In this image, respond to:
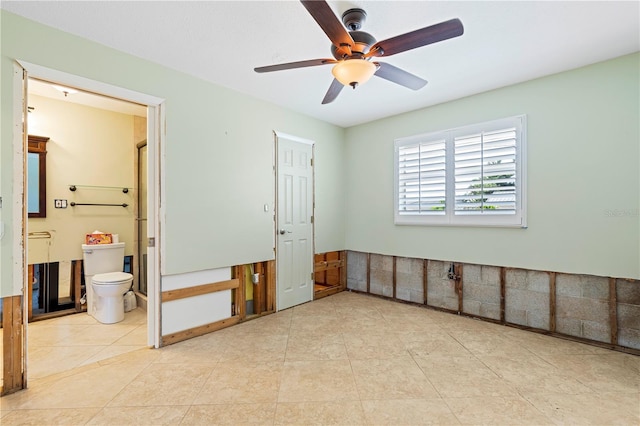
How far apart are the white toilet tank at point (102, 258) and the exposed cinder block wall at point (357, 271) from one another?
3.26 metres

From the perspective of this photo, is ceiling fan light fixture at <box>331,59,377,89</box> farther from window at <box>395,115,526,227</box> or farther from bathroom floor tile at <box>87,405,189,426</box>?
bathroom floor tile at <box>87,405,189,426</box>

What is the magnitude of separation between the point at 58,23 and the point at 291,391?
3182mm

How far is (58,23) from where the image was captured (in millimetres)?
2244

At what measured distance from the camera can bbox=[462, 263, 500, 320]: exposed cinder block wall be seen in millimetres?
3500

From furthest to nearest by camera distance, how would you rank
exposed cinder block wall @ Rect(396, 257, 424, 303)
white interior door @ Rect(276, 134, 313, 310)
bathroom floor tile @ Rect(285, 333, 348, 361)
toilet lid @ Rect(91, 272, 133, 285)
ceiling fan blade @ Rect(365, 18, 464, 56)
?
exposed cinder block wall @ Rect(396, 257, 424, 303) → white interior door @ Rect(276, 134, 313, 310) → toilet lid @ Rect(91, 272, 133, 285) → bathroom floor tile @ Rect(285, 333, 348, 361) → ceiling fan blade @ Rect(365, 18, 464, 56)

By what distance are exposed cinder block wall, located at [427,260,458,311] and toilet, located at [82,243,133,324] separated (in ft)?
12.3

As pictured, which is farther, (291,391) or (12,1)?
(291,391)

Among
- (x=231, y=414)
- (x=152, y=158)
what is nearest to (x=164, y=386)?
(x=231, y=414)

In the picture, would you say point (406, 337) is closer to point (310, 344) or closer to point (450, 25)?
point (310, 344)

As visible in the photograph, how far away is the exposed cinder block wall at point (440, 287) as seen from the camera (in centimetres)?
386

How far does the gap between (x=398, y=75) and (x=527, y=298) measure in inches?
108

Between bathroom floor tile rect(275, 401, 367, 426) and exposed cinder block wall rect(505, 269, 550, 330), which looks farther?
exposed cinder block wall rect(505, 269, 550, 330)

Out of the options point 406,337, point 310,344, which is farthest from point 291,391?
point 406,337

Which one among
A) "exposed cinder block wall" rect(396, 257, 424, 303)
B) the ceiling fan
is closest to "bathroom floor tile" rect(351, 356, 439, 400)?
"exposed cinder block wall" rect(396, 257, 424, 303)
